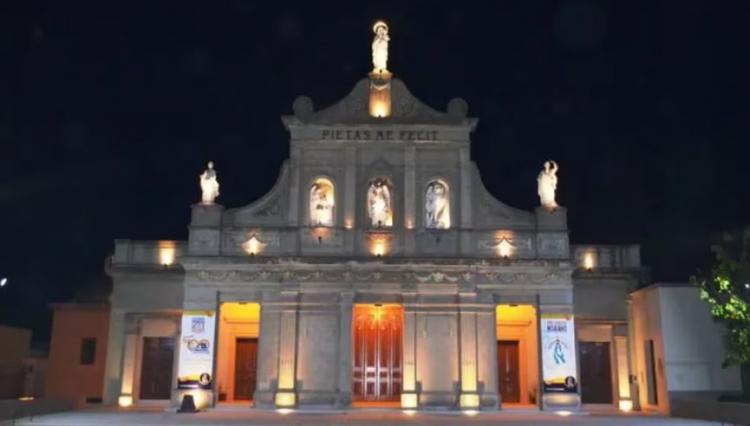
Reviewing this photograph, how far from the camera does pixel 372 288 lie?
3102 cm

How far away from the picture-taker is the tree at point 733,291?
25781 millimetres

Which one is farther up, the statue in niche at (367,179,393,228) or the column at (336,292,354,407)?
the statue in niche at (367,179,393,228)

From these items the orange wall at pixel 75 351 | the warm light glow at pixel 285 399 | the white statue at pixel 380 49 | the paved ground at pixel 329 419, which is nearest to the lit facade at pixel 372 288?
the warm light glow at pixel 285 399

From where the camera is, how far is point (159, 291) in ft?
109

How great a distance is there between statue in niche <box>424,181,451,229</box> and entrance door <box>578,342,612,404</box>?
840cm

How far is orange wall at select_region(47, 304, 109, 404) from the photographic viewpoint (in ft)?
116

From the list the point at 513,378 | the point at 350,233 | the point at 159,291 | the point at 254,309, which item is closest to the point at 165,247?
the point at 159,291

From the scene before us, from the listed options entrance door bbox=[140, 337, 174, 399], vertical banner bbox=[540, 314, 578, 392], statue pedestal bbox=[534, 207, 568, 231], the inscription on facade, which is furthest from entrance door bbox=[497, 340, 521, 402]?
entrance door bbox=[140, 337, 174, 399]

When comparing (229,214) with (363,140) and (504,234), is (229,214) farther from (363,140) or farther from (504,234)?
(504,234)

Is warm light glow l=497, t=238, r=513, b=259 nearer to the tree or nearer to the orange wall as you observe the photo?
the tree

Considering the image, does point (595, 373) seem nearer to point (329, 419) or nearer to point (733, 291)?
point (733, 291)

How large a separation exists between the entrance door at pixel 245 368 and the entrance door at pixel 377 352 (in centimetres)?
515

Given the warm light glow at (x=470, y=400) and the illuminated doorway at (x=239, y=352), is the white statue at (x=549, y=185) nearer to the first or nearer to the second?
the warm light glow at (x=470, y=400)

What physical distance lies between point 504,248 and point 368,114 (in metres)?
8.33
